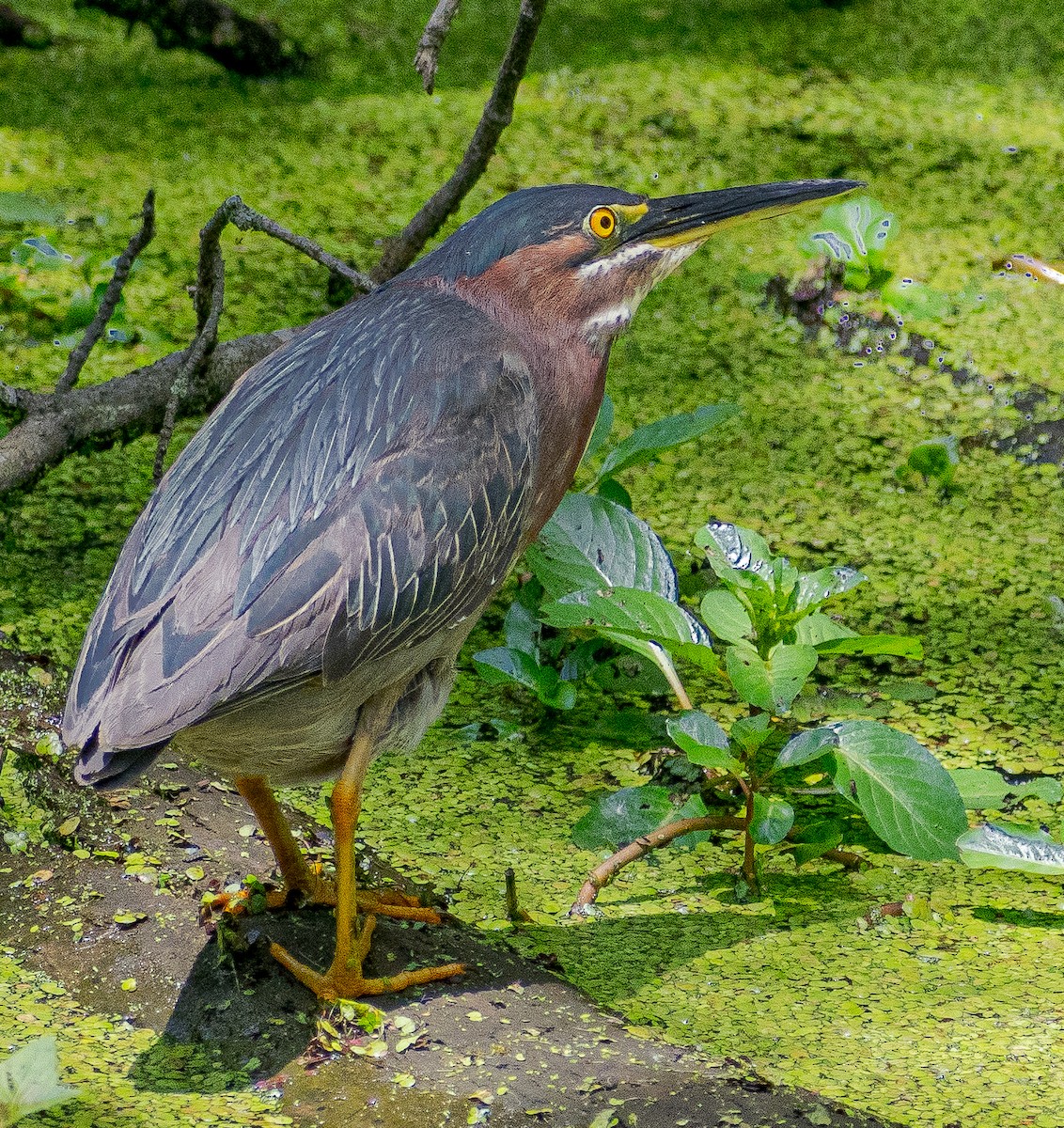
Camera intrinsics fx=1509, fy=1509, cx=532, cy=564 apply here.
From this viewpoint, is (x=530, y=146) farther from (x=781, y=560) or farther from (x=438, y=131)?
(x=781, y=560)

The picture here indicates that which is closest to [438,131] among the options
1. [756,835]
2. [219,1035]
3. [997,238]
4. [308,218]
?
[308,218]

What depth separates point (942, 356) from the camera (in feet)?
13.8

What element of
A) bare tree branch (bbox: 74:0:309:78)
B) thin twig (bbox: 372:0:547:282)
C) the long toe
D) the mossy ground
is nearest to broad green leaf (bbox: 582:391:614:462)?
the mossy ground

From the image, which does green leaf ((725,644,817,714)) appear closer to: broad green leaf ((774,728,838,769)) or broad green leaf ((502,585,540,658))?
broad green leaf ((774,728,838,769))

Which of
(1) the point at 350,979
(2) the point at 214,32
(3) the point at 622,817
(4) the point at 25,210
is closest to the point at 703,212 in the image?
(3) the point at 622,817

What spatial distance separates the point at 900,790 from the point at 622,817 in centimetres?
48

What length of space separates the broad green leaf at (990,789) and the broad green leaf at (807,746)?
0.85 ft

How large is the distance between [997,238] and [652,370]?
4.23 ft

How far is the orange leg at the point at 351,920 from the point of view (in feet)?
7.54

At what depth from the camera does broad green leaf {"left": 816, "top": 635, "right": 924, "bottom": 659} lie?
8.95ft

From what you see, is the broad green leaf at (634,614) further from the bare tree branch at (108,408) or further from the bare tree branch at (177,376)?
the bare tree branch at (108,408)

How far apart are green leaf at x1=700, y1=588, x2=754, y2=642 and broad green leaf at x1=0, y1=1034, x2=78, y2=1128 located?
1410mm

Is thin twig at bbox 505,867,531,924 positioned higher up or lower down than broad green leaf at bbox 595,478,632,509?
lower down

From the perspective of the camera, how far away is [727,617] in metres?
2.79
